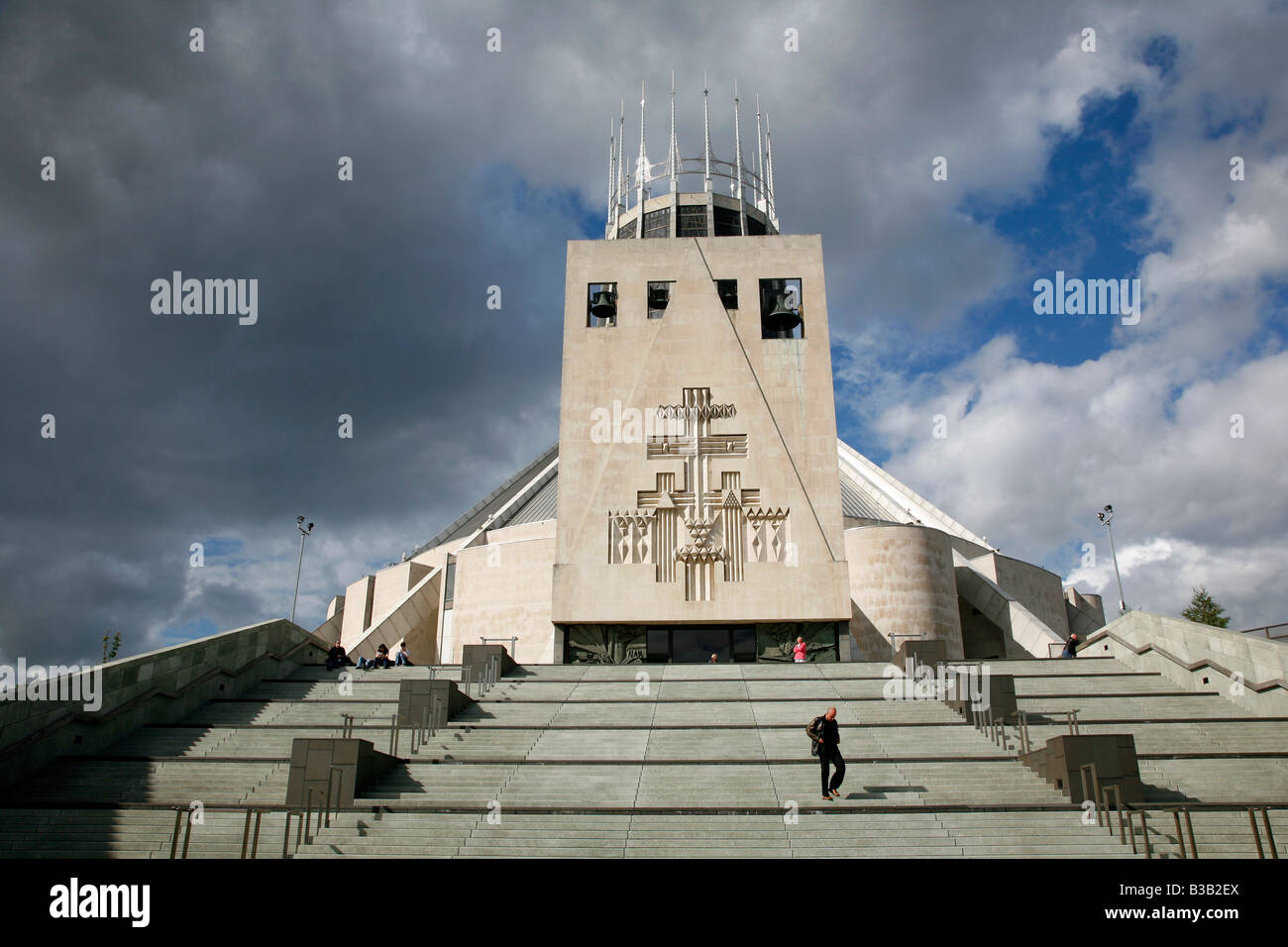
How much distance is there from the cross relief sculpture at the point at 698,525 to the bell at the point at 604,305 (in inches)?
154

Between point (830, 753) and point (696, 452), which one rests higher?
point (696, 452)

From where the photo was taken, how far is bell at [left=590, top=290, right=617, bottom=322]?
21.8 m

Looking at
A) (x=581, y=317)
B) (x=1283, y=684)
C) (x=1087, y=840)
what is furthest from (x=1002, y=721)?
(x=581, y=317)

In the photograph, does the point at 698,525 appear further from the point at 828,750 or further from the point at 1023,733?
the point at 828,750

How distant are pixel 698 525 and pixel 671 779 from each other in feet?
31.0

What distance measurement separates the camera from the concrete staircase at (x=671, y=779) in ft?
27.8

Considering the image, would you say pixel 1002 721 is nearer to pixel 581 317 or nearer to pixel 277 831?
pixel 277 831

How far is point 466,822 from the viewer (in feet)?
29.5

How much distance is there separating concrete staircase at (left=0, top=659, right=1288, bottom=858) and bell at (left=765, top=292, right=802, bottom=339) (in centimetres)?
977

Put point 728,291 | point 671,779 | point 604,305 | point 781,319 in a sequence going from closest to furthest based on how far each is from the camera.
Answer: point 671,779 → point 781,319 → point 604,305 → point 728,291

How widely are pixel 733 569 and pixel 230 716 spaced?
10.2 meters

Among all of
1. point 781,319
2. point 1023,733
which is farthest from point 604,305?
point 1023,733

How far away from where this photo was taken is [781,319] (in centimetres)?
2166

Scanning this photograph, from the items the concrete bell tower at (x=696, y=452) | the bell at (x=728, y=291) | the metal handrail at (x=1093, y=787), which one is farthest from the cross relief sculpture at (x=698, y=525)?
the metal handrail at (x=1093, y=787)
